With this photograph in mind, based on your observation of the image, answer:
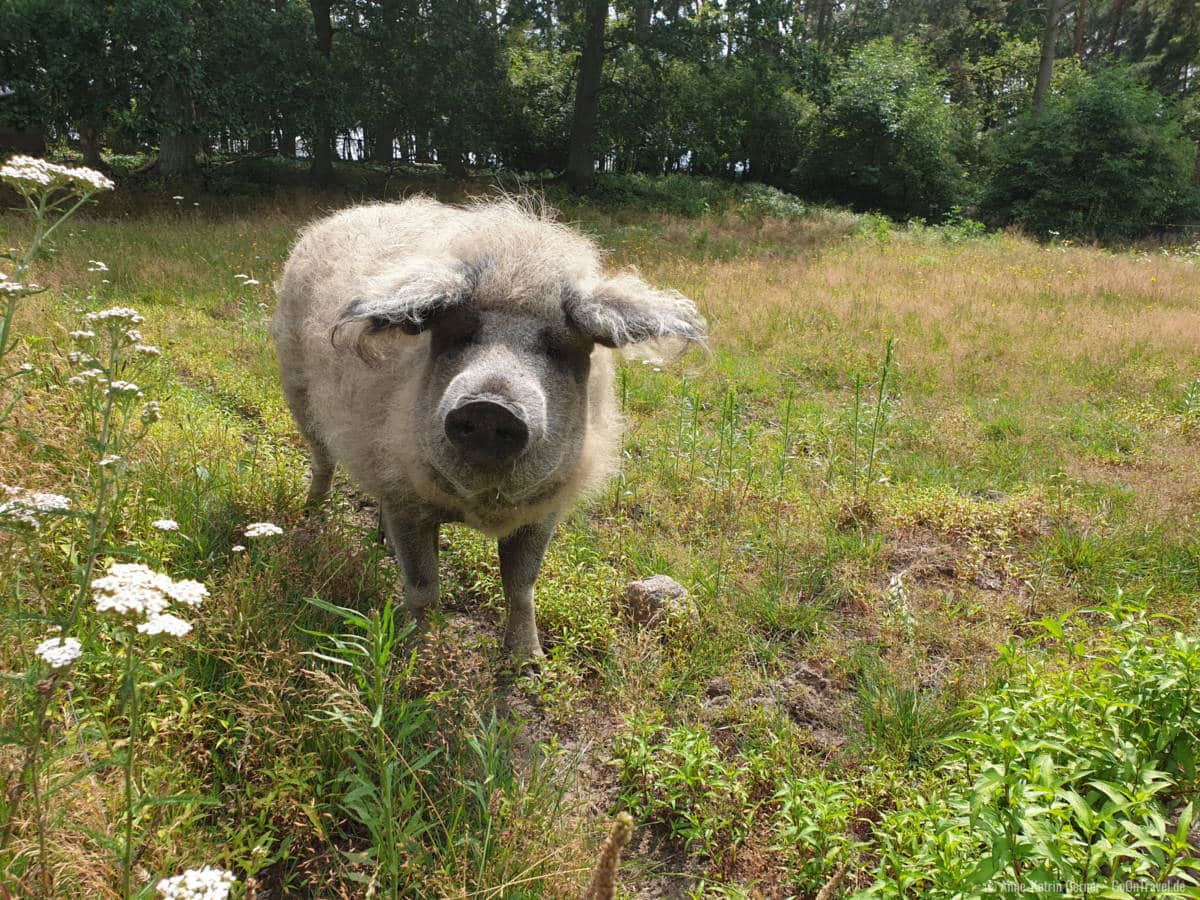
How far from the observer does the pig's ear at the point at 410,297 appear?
2.54 m

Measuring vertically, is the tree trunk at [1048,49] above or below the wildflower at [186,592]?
above

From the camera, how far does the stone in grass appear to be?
349 cm

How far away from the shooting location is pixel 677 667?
3.27 meters

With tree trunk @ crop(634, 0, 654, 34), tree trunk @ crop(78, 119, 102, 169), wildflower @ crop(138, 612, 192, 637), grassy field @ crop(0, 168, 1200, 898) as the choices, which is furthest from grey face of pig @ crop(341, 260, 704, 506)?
tree trunk @ crop(634, 0, 654, 34)

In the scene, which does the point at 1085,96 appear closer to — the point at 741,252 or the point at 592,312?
the point at 741,252

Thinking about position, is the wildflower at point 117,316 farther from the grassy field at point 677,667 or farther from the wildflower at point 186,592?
the wildflower at point 186,592

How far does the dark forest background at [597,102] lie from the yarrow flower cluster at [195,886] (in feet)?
58.0

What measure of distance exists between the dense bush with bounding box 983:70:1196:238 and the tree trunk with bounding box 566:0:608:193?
13.7 m

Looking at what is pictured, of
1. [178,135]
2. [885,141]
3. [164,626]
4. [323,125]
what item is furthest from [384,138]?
[164,626]

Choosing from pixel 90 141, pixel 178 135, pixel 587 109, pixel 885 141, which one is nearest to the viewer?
pixel 90 141

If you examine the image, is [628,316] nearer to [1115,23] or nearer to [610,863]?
[610,863]

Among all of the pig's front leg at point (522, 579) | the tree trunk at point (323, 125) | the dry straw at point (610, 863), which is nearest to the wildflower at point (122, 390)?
the pig's front leg at point (522, 579)

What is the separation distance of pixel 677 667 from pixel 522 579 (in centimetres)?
81

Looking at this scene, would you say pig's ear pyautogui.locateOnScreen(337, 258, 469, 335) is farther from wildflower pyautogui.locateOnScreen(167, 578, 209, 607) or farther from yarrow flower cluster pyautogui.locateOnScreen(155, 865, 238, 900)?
yarrow flower cluster pyautogui.locateOnScreen(155, 865, 238, 900)
